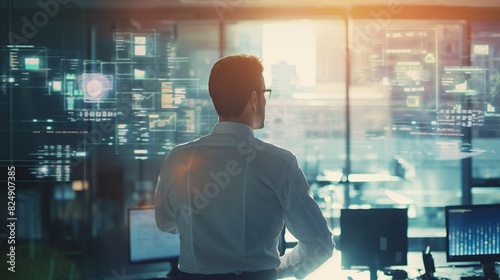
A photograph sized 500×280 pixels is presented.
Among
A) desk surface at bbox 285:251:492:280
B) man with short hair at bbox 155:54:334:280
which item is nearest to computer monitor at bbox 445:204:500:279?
desk surface at bbox 285:251:492:280

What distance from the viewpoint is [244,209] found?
1463 mm

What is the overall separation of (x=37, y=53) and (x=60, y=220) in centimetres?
179

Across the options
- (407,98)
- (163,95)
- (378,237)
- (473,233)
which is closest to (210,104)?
(163,95)

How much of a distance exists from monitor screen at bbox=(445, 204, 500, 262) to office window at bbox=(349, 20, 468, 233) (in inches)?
74.3

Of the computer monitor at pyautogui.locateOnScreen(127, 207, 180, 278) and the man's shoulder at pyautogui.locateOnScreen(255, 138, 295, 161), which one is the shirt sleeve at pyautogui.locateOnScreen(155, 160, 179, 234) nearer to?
the man's shoulder at pyautogui.locateOnScreen(255, 138, 295, 161)

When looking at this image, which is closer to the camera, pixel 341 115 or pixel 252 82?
pixel 252 82

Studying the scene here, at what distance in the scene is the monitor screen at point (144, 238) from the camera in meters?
3.78

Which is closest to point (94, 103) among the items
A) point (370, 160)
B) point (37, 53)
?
point (37, 53)

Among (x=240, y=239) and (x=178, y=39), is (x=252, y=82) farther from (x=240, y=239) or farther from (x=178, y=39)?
(x=178, y=39)

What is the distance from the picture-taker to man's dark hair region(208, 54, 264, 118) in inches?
58.9

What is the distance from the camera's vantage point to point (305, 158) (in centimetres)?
580

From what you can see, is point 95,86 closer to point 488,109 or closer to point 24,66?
point 24,66

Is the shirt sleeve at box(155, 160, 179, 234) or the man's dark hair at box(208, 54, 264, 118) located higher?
the man's dark hair at box(208, 54, 264, 118)

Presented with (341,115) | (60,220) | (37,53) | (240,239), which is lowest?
(60,220)
